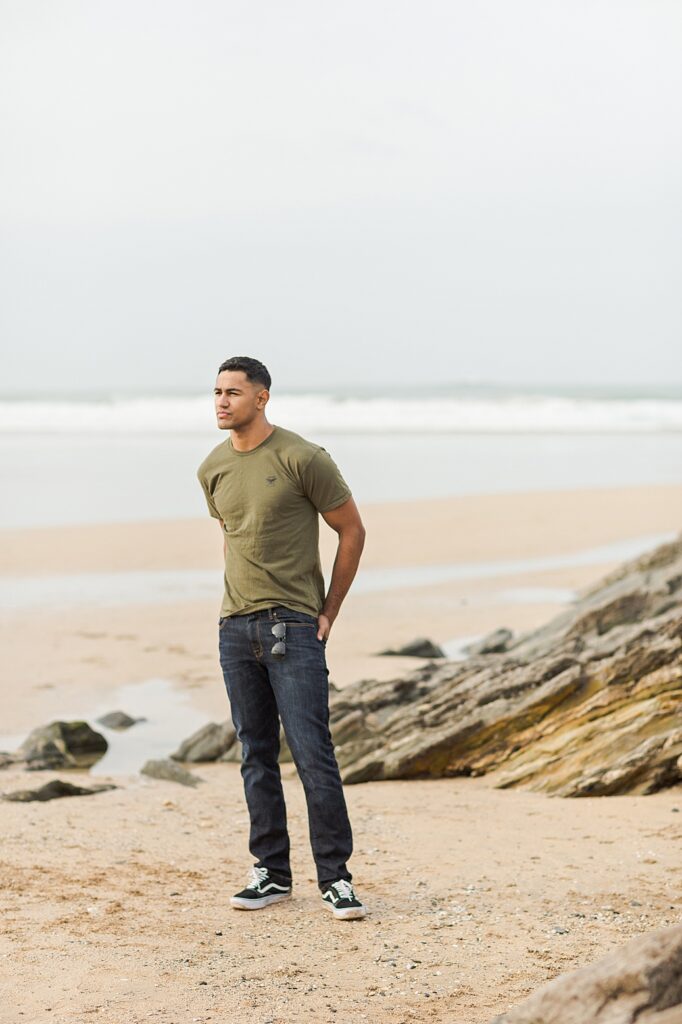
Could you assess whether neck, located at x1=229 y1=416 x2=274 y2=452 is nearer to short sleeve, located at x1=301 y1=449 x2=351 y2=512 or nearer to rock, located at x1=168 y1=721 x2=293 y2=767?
short sleeve, located at x1=301 y1=449 x2=351 y2=512

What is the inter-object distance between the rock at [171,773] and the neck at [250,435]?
3.49 meters

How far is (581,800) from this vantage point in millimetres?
7539

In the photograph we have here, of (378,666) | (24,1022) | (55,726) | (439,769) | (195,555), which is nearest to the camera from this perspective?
(24,1022)

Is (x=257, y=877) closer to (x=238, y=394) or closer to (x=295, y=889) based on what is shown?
(x=295, y=889)

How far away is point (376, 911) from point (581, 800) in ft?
7.71

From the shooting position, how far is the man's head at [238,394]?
215 inches

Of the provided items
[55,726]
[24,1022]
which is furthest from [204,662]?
[24,1022]

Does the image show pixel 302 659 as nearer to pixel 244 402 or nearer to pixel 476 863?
pixel 244 402

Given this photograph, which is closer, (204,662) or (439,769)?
(439,769)

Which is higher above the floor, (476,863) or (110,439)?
(110,439)

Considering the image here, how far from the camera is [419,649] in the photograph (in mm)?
12359

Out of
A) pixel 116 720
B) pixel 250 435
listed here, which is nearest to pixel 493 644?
pixel 116 720

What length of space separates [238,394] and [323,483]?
1.79ft

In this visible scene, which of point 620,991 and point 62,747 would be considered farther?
point 62,747
